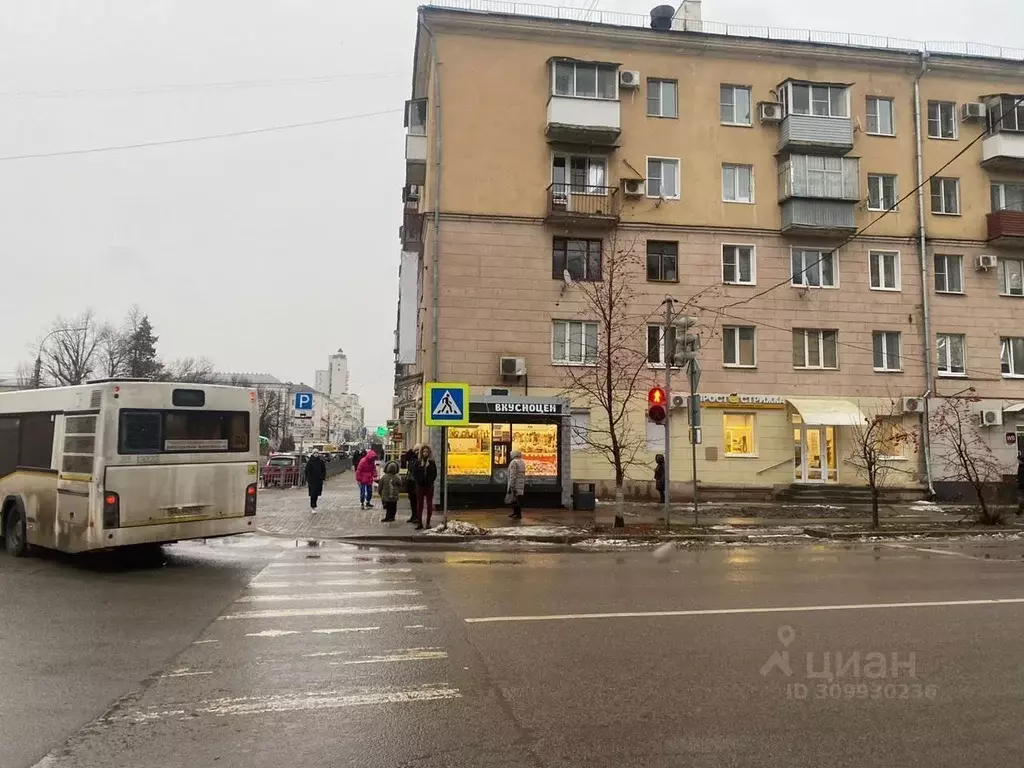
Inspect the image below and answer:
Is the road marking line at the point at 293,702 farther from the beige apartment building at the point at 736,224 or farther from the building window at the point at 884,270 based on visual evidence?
the building window at the point at 884,270

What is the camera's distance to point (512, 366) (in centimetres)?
2319

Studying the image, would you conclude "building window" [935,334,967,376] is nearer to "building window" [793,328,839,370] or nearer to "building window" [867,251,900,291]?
"building window" [867,251,900,291]

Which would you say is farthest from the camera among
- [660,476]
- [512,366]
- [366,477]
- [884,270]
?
[884,270]

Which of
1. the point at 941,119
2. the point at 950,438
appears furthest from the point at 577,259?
the point at 941,119

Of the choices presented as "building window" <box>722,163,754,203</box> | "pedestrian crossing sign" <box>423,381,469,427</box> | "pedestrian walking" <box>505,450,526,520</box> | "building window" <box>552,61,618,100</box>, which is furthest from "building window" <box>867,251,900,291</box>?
"pedestrian crossing sign" <box>423,381,469,427</box>

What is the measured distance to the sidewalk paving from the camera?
14789 mm

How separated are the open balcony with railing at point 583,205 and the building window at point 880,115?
33.6ft

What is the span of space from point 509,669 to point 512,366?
17808mm

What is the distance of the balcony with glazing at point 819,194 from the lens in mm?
25125

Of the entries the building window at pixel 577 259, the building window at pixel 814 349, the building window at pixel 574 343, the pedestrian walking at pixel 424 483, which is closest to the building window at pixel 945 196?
the building window at pixel 814 349

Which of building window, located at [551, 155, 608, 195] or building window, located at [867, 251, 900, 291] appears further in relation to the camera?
building window, located at [867, 251, 900, 291]

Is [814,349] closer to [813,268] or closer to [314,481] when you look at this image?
[813,268]

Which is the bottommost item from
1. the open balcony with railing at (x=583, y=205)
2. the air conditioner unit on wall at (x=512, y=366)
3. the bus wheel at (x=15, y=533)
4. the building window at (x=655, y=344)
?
the bus wheel at (x=15, y=533)

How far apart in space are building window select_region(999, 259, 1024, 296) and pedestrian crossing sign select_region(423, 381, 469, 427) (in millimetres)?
22349
